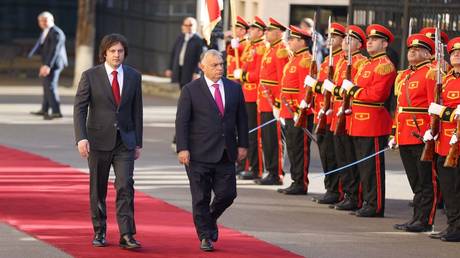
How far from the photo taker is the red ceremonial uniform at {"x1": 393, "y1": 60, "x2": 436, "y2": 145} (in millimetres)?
13781

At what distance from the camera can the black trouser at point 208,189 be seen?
1235 centimetres

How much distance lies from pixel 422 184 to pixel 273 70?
382cm

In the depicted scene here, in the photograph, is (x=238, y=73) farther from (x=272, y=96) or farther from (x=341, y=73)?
(x=341, y=73)

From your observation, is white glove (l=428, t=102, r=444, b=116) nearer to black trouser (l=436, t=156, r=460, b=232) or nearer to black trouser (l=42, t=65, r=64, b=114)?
black trouser (l=436, t=156, r=460, b=232)

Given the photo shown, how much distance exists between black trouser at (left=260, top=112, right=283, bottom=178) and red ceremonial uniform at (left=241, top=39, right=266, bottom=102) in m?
0.52

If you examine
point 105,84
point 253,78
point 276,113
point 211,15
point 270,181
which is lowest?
point 270,181

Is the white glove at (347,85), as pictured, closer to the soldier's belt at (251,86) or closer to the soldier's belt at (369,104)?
the soldier's belt at (369,104)

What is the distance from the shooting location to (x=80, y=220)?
1400 cm

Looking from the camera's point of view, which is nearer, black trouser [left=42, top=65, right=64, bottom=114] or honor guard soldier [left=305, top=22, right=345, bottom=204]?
honor guard soldier [left=305, top=22, right=345, bottom=204]

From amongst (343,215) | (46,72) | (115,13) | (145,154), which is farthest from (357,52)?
(115,13)

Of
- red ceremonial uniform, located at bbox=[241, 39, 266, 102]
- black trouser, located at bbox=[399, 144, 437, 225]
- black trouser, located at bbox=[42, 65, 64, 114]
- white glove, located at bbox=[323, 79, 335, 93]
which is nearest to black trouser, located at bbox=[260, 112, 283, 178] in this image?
red ceremonial uniform, located at bbox=[241, 39, 266, 102]

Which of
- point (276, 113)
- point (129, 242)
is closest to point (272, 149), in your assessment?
point (276, 113)

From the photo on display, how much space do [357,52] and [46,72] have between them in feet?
33.9

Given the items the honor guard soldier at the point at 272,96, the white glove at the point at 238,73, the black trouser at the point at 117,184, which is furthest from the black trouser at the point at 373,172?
the black trouser at the point at 117,184
